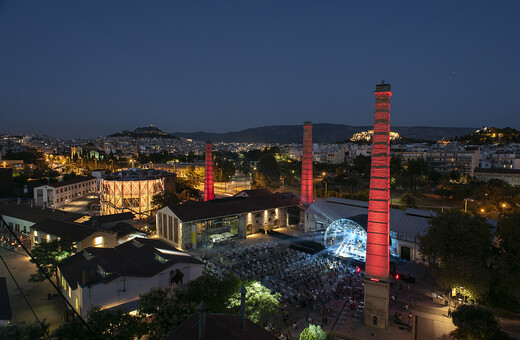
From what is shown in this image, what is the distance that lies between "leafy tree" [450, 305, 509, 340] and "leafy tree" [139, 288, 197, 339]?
11076 millimetres

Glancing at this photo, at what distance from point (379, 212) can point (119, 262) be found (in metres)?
13.8

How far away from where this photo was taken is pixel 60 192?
44.5 m

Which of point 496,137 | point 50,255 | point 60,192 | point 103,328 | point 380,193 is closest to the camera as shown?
point 103,328

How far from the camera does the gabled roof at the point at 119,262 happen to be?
Answer: 51.1 feet

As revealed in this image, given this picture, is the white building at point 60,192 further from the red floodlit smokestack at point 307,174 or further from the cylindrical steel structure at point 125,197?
the red floodlit smokestack at point 307,174

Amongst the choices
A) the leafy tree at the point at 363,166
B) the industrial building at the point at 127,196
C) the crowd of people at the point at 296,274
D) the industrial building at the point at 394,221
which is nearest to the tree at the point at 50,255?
the crowd of people at the point at 296,274

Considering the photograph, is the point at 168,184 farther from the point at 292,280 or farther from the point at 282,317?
the point at 282,317

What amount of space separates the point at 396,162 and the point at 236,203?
4299 cm

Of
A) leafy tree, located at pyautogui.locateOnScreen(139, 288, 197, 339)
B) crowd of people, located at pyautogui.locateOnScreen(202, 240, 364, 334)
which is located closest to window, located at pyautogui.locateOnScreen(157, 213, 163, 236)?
crowd of people, located at pyautogui.locateOnScreen(202, 240, 364, 334)

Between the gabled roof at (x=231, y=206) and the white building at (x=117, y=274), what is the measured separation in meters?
7.89

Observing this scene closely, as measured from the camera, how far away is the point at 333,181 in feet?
213

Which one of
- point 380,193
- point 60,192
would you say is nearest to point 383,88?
point 380,193

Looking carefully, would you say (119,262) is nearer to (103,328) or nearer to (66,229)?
(103,328)

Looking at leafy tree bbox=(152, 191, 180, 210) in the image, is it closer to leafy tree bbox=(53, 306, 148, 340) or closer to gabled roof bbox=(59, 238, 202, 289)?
gabled roof bbox=(59, 238, 202, 289)
